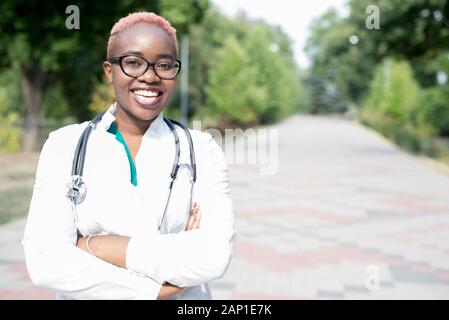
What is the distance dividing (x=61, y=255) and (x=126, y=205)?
0.23 metres

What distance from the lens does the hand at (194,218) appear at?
1811 mm

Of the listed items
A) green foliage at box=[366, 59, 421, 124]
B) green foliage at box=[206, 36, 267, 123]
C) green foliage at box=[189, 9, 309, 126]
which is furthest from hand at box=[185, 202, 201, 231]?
green foliage at box=[366, 59, 421, 124]

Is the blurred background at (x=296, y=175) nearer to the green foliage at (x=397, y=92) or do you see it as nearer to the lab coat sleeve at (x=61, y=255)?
the lab coat sleeve at (x=61, y=255)

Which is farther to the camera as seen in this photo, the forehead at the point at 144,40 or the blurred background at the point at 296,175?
the blurred background at the point at 296,175

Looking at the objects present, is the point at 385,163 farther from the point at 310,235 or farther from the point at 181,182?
the point at 181,182

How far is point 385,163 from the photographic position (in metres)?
17.4

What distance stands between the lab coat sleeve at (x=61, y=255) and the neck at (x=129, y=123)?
0.59 feet

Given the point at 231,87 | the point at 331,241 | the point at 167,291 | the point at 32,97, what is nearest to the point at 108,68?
the point at 167,291

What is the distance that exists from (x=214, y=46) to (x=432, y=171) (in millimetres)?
32195

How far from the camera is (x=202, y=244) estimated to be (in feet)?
5.66

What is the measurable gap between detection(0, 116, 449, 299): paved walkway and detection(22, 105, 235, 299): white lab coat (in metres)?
3.36

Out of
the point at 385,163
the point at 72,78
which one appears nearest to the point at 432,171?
the point at 385,163

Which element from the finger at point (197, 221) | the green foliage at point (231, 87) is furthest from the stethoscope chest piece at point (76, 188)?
the green foliage at point (231, 87)

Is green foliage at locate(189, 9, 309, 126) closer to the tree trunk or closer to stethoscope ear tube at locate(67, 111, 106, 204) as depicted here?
the tree trunk
